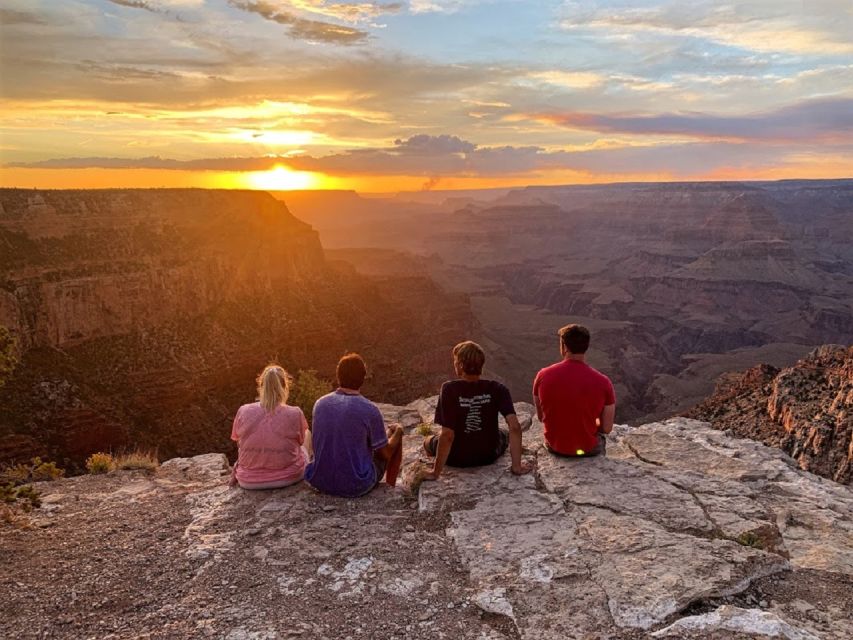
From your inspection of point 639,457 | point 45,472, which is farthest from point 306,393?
point 639,457

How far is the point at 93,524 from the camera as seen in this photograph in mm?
6910

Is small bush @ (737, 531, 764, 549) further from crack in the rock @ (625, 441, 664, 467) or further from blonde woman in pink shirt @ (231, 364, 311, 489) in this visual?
blonde woman in pink shirt @ (231, 364, 311, 489)

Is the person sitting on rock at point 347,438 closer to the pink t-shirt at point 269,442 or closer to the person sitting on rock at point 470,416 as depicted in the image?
the pink t-shirt at point 269,442

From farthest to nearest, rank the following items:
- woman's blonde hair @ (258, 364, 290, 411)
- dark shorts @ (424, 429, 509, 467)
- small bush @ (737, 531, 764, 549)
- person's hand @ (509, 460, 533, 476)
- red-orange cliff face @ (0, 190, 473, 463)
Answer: red-orange cliff face @ (0, 190, 473, 463) < dark shorts @ (424, 429, 509, 467) < person's hand @ (509, 460, 533, 476) < woman's blonde hair @ (258, 364, 290, 411) < small bush @ (737, 531, 764, 549)

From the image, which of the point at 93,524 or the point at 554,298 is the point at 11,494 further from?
the point at 554,298

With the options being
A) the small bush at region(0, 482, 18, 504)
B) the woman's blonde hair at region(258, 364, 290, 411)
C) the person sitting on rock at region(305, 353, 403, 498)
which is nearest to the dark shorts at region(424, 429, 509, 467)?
the person sitting on rock at region(305, 353, 403, 498)

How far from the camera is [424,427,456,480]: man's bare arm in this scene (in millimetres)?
7098

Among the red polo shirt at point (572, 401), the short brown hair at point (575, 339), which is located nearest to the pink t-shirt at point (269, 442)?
the red polo shirt at point (572, 401)

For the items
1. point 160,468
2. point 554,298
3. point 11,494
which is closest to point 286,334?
point 160,468

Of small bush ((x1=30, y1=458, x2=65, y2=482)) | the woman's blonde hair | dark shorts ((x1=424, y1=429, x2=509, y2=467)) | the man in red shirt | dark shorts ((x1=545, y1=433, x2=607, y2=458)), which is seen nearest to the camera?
the woman's blonde hair

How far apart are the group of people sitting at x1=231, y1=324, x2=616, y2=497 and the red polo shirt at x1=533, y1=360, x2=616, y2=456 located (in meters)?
0.01

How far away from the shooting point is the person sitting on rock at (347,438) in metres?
6.69

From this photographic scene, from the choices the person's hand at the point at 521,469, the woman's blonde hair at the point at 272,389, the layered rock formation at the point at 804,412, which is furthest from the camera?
the layered rock formation at the point at 804,412

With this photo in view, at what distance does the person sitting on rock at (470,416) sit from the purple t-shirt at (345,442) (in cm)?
77
